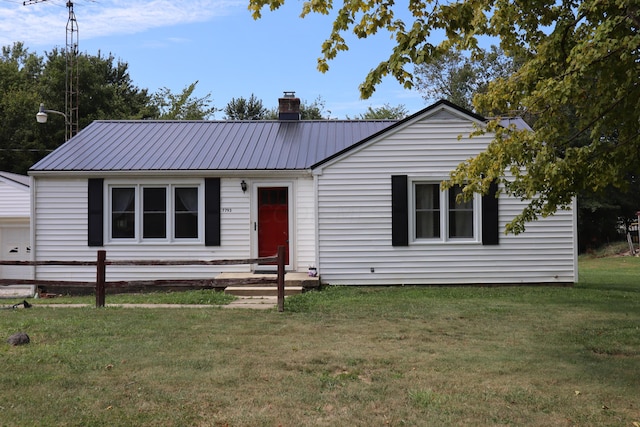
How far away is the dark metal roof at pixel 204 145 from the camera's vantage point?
44.4 feet

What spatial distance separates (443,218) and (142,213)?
699 cm

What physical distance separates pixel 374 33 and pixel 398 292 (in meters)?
6.74

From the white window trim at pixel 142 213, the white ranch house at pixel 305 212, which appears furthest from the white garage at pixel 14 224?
the white window trim at pixel 142 213

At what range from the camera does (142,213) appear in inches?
532

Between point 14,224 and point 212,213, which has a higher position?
point 212,213

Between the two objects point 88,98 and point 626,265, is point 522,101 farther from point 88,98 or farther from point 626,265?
point 88,98

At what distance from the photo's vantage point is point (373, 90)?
5797 millimetres

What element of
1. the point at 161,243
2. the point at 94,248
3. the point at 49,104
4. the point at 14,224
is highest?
the point at 49,104

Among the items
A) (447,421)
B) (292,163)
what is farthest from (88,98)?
(447,421)

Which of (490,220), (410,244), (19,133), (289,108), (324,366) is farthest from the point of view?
(19,133)

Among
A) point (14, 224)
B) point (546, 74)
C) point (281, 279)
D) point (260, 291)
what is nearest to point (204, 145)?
point (260, 291)

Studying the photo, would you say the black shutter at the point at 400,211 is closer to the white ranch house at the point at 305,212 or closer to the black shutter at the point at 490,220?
the white ranch house at the point at 305,212

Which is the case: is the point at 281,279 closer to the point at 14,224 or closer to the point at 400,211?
the point at 400,211

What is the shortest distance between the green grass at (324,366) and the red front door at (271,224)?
12.5 feet
